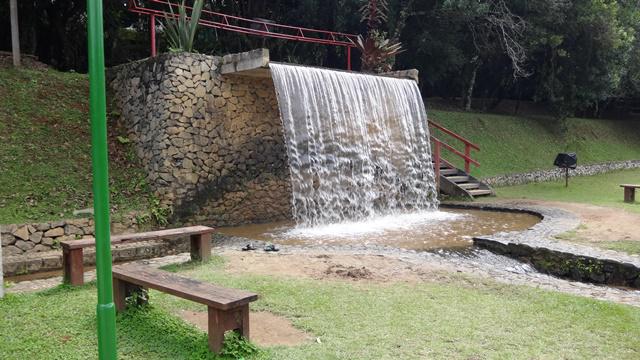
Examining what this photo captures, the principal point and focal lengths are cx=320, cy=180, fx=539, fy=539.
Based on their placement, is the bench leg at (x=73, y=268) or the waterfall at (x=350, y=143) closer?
the bench leg at (x=73, y=268)

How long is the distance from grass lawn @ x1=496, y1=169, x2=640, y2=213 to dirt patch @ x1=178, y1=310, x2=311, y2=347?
8.80m

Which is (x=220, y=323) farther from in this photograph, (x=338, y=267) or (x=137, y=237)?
(x=137, y=237)

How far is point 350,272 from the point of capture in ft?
18.8

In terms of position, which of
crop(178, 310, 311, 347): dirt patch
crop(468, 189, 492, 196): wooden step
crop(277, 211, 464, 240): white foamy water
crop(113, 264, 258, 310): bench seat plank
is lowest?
crop(277, 211, 464, 240): white foamy water

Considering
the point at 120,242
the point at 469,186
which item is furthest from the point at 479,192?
the point at 120,242

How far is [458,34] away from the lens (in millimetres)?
18422

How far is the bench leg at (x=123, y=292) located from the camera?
435cm

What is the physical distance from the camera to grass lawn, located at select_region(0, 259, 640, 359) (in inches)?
142

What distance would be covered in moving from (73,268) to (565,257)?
564 cm

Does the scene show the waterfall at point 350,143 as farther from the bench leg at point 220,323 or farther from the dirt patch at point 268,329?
the bench leg at point 220,323

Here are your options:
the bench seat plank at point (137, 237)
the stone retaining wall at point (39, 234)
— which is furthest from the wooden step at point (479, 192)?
the stone retaining wall at point (39, 234)

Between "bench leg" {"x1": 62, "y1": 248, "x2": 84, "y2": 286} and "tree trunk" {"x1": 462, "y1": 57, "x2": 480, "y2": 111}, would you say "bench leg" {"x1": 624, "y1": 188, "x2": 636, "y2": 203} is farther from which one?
"bench leg" {"x1": 62, "y1": 248, "x2": 84, "y2": 286}

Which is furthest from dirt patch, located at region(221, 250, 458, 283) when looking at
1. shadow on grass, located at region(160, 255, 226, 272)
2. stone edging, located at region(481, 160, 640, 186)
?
stone edging, located at region(481, 160, 640, 186)

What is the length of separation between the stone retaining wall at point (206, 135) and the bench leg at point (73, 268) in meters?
3.91
